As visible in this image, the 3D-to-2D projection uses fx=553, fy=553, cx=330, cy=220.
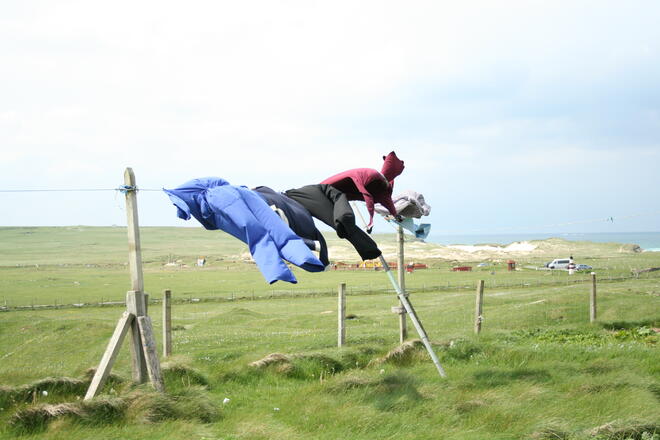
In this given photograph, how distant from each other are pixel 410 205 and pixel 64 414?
242 inches

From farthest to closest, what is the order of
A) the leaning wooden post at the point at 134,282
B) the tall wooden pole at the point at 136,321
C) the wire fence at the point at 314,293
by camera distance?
the wire fence at the point at 314,293 → the leaning wooden post at the point at 134,282 → the tall wooden pole at the point at 136,321

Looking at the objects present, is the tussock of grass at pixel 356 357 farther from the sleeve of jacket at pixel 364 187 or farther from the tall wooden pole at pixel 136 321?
the tall wooden pole at pixel 136 321

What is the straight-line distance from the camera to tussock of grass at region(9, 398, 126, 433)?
6.15 m

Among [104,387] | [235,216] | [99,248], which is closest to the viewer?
[235,216]

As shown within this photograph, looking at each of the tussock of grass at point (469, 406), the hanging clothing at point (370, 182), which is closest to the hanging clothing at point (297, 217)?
the hanging clothing at point (370, 182)

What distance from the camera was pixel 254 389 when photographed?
8.84 meters

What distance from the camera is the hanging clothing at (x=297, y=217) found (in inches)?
286

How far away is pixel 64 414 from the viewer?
6.21 meters

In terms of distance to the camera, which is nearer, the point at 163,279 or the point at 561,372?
the point at 561,372

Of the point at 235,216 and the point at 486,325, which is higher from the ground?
the point at 235,216

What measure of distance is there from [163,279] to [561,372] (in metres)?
62.6

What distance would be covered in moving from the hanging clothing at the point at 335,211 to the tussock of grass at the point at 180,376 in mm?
3325

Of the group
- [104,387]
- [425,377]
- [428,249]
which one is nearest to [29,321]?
[104,387]

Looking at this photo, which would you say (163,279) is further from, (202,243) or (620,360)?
(202,243)
